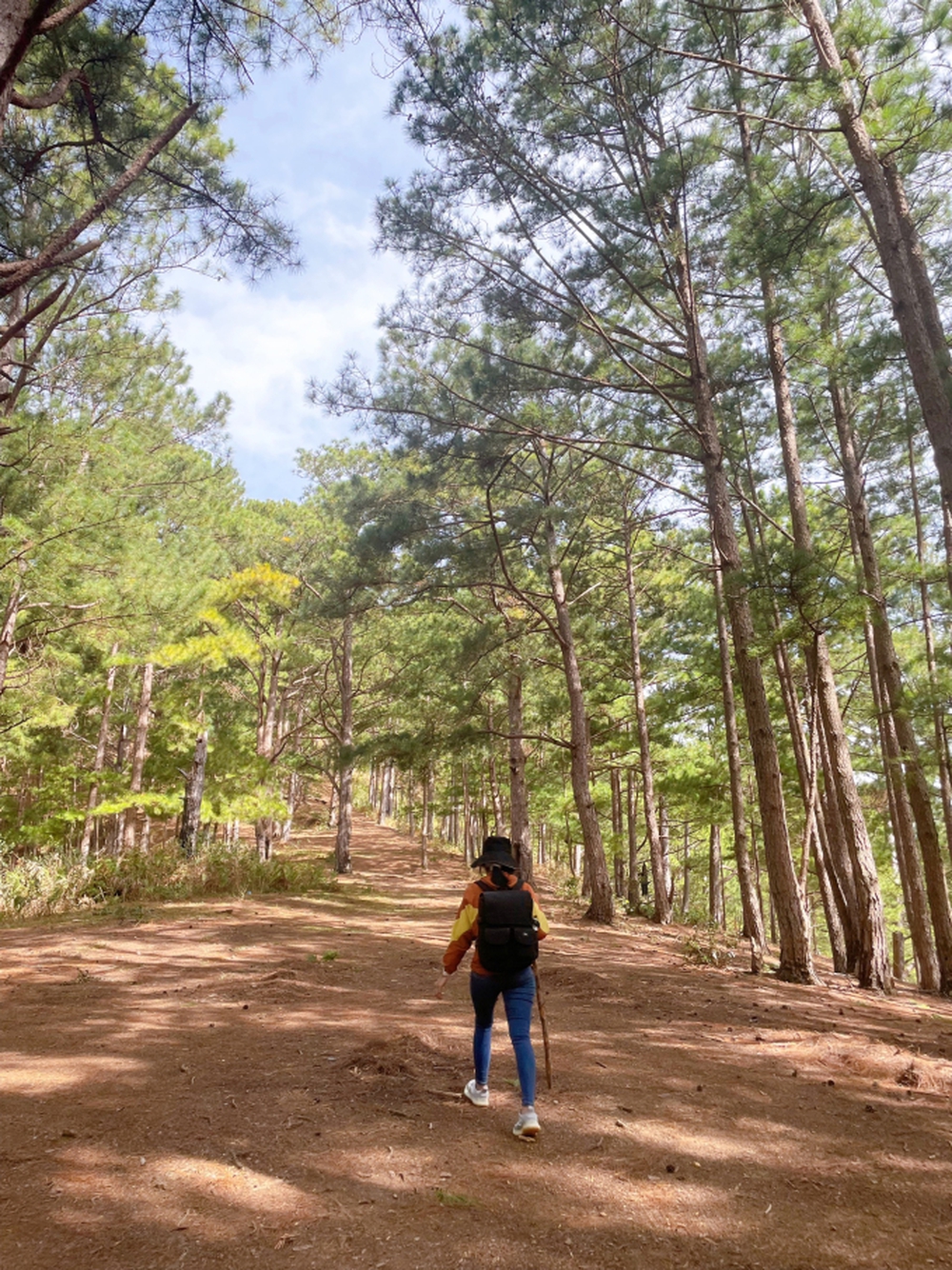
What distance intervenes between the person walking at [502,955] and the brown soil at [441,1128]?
0.31 meters

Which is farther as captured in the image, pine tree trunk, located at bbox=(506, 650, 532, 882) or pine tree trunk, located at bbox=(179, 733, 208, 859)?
pine tree trunk, located at bbox=(179, 733, 208, 859)

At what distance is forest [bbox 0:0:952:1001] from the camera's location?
5.80 metres

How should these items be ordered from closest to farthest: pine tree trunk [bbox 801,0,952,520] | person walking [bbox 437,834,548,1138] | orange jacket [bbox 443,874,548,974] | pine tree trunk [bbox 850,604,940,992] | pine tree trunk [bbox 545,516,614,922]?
1. person walking [bbox 437,834,548,1138]
2. orange jacket [bbox 443,874,548,974]
3. pine tree trunk [bbox 801,0,952,520]
4. pine tree trunk [bbox 850,604,940,992]
5. pine tree trunk [bbox 545,516,614,922]

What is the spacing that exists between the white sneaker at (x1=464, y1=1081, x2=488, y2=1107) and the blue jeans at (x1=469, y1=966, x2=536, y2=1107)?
0.13 feet

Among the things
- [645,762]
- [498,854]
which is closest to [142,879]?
[645,762]

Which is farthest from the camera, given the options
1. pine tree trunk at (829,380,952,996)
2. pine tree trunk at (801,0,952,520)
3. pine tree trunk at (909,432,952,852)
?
pine tree trunk at (909,432,952,852)

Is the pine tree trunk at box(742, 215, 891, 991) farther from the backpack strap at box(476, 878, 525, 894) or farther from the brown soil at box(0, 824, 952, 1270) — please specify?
the backpack strap at box(476, 878, 525, 894)

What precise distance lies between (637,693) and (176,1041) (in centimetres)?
1089

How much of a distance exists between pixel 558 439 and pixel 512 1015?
6.98 metres

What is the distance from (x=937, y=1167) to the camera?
354 centimetres

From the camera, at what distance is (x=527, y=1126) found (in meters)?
3.66

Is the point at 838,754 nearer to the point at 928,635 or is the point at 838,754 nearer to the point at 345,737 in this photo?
the point at 928,635

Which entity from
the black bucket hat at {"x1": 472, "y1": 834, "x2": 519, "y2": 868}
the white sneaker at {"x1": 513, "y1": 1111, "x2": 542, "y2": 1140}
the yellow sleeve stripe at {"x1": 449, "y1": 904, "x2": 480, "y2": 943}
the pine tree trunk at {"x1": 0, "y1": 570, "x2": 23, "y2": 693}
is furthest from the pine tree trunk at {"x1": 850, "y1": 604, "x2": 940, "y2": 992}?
the pine tree trunk at {"x1": 0, "y1": 570, "x2": 23, "y2": 693}

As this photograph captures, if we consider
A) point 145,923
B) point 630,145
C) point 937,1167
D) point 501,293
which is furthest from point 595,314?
point 145,923
